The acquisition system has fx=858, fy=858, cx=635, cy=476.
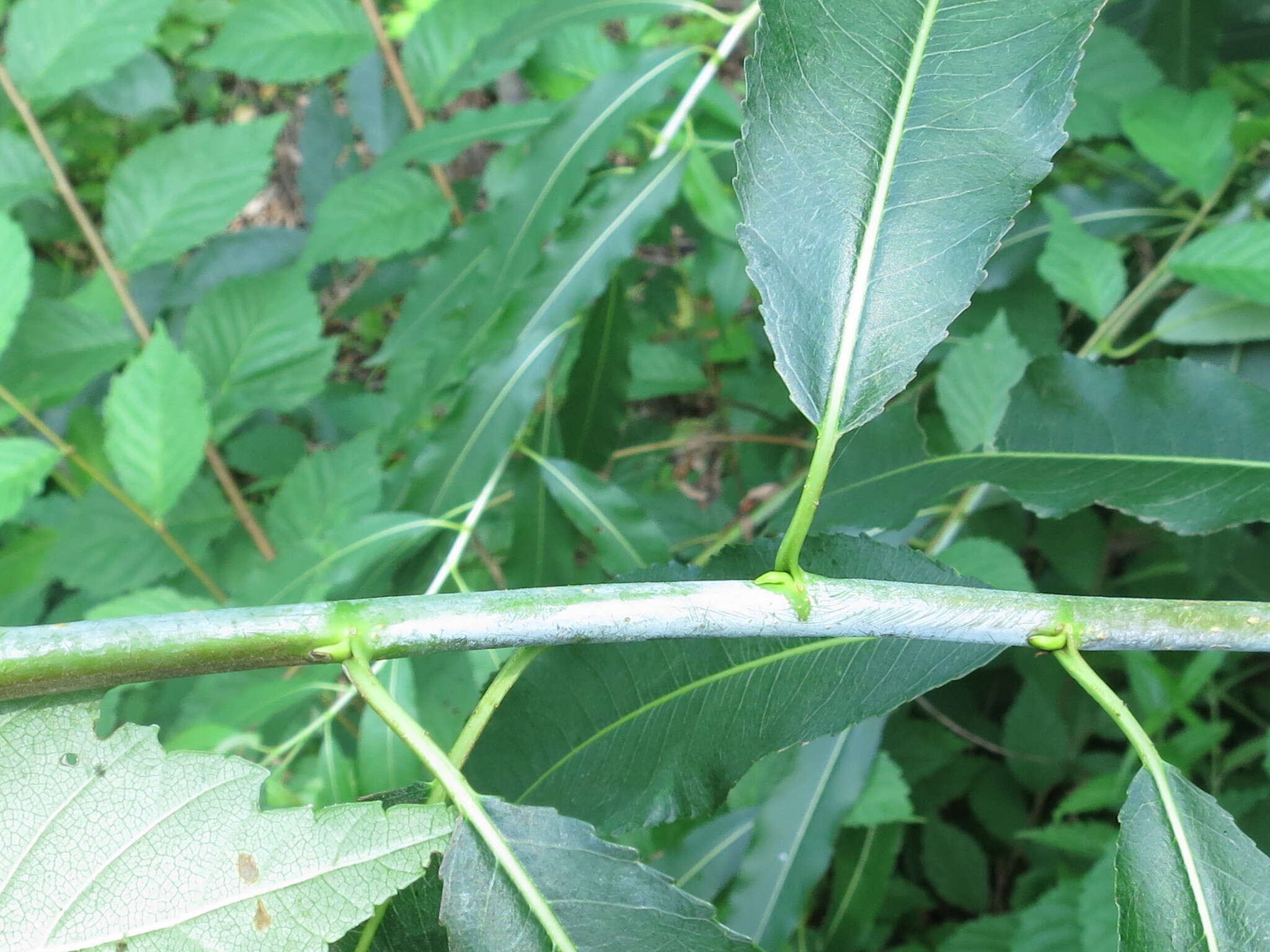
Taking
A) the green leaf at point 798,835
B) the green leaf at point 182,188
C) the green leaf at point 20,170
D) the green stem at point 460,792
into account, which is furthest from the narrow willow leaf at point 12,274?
the green leaf at point 798,835

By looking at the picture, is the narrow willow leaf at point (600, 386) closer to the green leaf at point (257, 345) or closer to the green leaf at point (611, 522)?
the green leaf at point (611, 522)

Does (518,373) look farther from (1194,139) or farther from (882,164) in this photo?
(1194,139)

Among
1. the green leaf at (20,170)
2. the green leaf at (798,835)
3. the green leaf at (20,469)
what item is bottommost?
the green leaf at (798,835)

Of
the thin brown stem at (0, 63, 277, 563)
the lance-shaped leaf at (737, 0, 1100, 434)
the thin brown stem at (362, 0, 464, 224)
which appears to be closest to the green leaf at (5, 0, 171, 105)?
the thin brown stem at (0, 63, 277, 563)

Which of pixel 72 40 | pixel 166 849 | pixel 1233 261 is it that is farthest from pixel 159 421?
pixel 1233 261

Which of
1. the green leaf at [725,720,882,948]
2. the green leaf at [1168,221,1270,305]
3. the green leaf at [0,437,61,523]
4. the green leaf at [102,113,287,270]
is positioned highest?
the green leaf at [102,113,287,270]

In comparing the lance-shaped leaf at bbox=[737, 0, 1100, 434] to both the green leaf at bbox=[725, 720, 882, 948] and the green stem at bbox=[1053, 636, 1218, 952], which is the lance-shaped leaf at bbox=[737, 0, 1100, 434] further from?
the green leaf at bbox=[725, 720, 882, 948]
